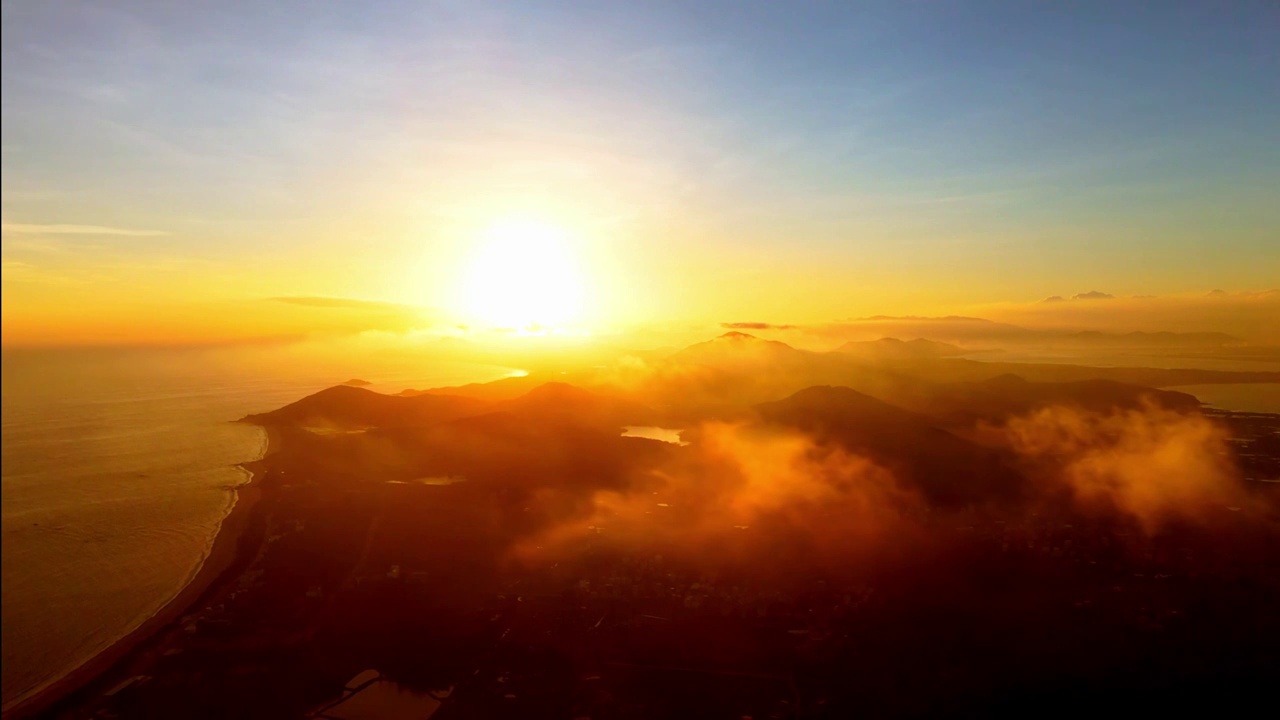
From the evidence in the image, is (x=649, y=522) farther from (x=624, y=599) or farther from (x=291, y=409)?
(x=291, y=409)

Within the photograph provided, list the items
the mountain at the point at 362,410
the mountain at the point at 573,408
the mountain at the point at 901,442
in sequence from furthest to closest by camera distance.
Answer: the mountain at the point at 362,410 → the mountain at the point at 573,408 → the mountain at the point at 901,442

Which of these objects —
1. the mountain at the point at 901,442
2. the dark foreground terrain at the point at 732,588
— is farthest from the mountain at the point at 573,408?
the mountain at the point at 901,442

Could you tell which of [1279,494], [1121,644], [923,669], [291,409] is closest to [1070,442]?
[1279,494]

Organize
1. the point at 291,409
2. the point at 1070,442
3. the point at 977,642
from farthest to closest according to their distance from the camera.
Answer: the point at 291,409 < the point at 1070,442 < the point at 977,642

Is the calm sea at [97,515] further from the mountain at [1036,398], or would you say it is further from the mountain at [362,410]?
the mountain at [1036,398]

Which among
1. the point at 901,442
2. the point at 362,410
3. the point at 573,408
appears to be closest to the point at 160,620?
the point at 573,408

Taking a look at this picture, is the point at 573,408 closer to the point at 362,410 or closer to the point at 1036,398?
the point at 362,410
